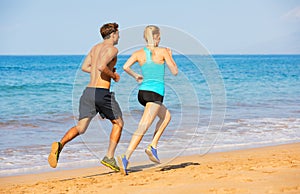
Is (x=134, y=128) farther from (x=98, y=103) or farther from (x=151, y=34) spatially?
(x=151, y=34)

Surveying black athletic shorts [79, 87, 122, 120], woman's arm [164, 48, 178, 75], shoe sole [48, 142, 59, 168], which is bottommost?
shoe sole [48, 142, 59, 168]

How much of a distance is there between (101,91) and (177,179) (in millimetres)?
1351

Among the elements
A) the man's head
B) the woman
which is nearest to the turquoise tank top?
the woman

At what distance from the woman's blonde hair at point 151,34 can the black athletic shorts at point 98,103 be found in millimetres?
752

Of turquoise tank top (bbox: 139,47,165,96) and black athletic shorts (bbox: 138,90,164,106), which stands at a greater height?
turquoise tank top (bbox: 139,47,165,96)

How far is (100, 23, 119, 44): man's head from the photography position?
5990 mm

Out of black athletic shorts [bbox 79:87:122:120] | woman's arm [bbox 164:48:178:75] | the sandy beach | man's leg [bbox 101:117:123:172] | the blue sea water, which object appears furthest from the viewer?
the blue sea water

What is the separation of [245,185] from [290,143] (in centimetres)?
462

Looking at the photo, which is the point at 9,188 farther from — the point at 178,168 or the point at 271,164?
the point at 271,164

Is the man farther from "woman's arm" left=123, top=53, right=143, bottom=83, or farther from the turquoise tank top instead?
the turquoise tank top

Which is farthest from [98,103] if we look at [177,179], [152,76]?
[177,179]

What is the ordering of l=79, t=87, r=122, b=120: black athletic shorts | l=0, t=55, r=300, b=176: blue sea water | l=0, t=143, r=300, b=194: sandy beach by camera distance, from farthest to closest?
l=0, t=55, r=300, b=176: blue sea water → l=79, t=87, r=122, b=120: black athletic shorts → l=0, t=143, r=300, b=194: sandy beach

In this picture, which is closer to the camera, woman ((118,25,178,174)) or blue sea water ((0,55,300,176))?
woman ((118,25,178,174))

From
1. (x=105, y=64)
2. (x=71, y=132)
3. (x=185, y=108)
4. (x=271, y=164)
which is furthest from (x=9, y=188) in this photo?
(x=185, y=108)
